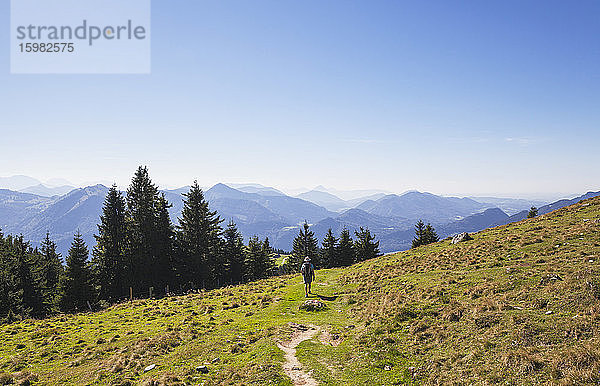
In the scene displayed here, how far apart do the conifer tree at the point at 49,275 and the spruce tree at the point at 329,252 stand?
6170 cm

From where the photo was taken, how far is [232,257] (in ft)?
246

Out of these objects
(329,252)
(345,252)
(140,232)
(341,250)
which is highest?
(140,232)

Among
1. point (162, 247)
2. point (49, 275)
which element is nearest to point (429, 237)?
point (162, 247)

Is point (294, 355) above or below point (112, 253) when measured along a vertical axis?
below

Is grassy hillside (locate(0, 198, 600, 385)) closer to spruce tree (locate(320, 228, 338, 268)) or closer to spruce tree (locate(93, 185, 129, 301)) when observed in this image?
spruce tree (locate(93, 185, 129, 301))

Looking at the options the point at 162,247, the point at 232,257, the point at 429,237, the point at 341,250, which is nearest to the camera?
the point at 162,247

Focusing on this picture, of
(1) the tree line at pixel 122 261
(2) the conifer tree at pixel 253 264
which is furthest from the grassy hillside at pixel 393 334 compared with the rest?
(2) the conifer tree at pixel 253 264

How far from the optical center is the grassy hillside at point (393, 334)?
11914mm

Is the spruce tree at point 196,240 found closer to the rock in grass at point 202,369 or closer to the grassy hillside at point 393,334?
the grassy hillside at point 393,334

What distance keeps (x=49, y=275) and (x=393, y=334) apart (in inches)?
2777

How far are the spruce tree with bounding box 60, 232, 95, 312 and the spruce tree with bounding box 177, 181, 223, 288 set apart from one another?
14668 millimetres

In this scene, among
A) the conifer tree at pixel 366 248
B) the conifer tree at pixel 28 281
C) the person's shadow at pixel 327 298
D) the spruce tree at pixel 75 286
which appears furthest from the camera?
the conifer tree at pixel 366 248

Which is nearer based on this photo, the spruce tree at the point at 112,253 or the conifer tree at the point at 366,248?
the spruce tree at the point at 112,253

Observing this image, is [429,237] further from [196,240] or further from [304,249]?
[196,240]
